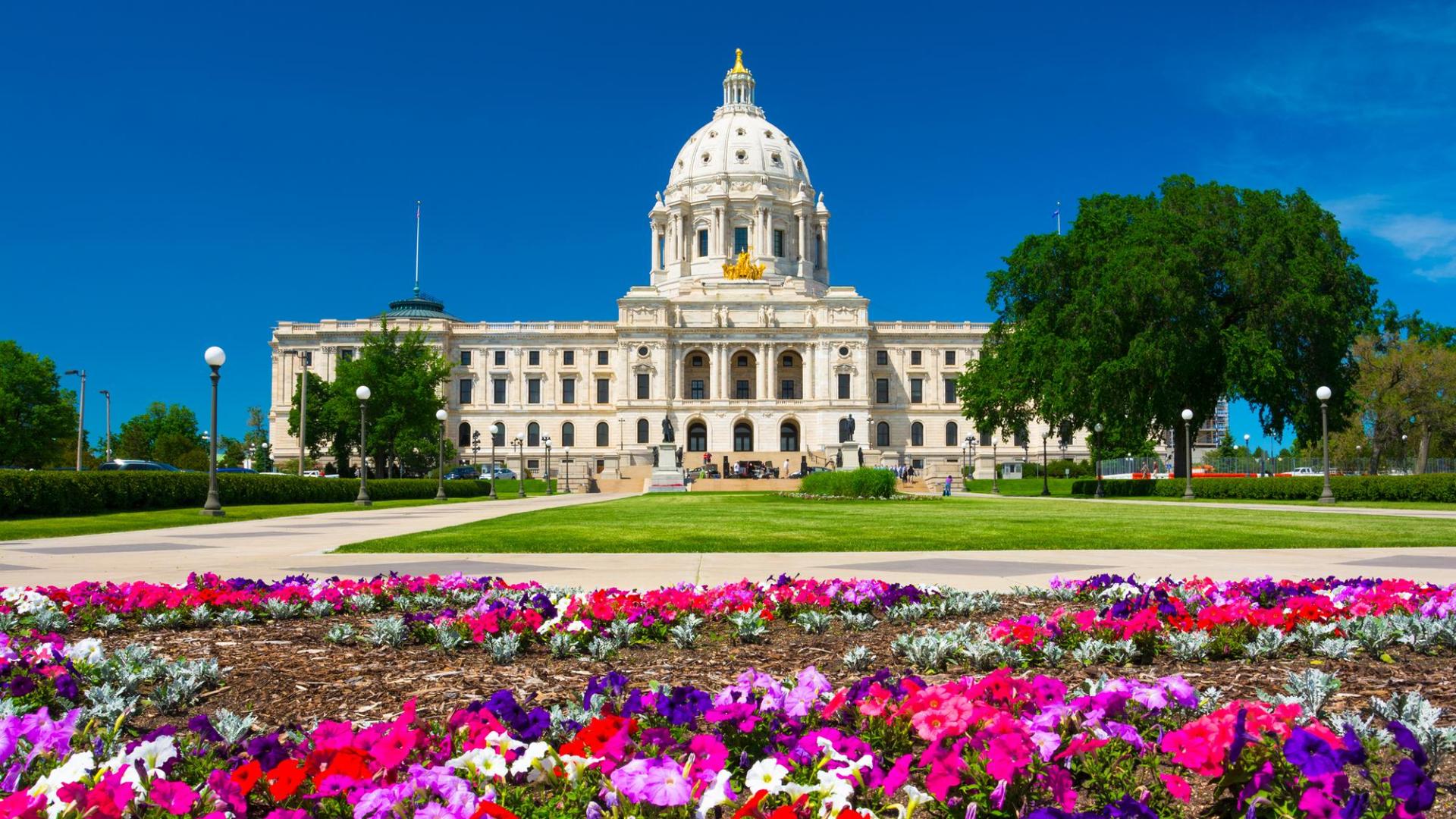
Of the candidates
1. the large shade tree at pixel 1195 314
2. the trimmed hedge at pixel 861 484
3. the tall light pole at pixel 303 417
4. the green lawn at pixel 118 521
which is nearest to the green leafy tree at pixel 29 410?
the tall light pole at pixel 303 417

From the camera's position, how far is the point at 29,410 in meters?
72.1

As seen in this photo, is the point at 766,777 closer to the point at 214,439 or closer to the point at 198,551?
the point at 198,551

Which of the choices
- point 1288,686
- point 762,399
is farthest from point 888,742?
point 762,399

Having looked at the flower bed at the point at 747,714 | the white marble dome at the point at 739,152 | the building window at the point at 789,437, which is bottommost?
the flower bed at the point at 747,714

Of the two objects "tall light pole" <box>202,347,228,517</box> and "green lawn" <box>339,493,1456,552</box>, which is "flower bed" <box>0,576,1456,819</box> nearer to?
"green lawn" <box>339,493,1456,552</box>

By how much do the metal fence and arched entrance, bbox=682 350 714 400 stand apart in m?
38.7

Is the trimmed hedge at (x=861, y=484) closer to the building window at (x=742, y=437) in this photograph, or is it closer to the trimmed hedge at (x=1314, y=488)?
the trimmed hedge at (x=1314, y=488)

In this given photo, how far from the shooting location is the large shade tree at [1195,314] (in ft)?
145

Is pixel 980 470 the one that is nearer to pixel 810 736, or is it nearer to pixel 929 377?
pixel 929 377

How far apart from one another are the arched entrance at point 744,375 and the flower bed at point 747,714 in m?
101

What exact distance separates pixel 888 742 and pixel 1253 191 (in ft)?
172

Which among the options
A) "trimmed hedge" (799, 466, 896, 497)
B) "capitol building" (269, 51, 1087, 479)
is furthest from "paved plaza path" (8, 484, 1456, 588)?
"capitol building" (269, 51, 1087, 479)

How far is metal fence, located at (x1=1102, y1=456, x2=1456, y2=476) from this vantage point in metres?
73.9

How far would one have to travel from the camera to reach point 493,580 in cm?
925
